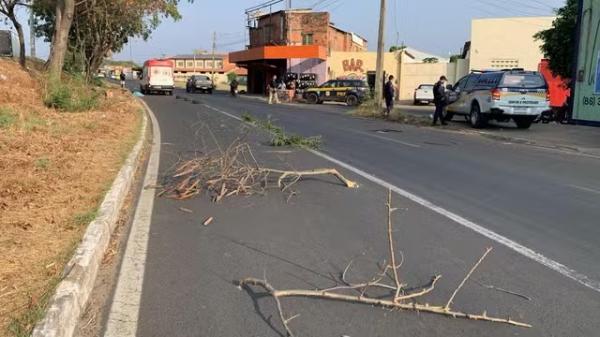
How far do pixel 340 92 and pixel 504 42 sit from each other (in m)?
12.5

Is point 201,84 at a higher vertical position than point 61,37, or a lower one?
lower

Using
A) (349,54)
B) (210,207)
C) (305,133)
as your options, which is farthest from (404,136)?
(349,54)

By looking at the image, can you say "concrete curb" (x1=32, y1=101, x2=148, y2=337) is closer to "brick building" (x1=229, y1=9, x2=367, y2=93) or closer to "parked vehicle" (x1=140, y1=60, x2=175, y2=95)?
"parked vehicle" (x1=140, y1=60, x2=175, y2=95)

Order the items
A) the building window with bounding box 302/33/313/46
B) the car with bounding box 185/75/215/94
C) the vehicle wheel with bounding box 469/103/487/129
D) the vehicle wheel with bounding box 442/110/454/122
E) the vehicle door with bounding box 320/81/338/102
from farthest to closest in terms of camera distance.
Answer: the building window with bounding box 302/33/313/46
the car with bounding box 185/75/215/94
the vehicle door with bounding box 320/81/338/102
the vehicle wheel with bounding box 442/110/454/122
the vehicle wheel with bounding box 469/103/487/129

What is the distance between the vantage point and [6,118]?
1312 centimetres

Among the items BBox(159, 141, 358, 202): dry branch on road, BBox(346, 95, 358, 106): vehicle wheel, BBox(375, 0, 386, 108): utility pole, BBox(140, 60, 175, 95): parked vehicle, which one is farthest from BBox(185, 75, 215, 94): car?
BBox(159, 141, 358, 202): dry branch on road

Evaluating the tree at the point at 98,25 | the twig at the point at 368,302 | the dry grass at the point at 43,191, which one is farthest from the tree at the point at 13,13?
the twig at the point at 368,302

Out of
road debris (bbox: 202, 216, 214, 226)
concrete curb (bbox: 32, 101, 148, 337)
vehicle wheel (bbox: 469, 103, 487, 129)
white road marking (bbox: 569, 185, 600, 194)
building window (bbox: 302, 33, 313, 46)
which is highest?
building window (bbox: 302, 33, 313, 46)

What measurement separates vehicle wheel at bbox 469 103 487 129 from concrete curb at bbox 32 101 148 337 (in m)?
15.8

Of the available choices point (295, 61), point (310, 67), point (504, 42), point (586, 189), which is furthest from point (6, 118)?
point (295, 61)

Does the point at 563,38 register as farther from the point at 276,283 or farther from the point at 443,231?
the point at 276,283

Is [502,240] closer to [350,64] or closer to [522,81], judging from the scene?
[522,81]

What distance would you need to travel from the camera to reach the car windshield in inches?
778

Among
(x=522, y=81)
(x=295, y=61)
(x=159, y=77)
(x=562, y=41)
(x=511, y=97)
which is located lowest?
(x=511, y=97)
